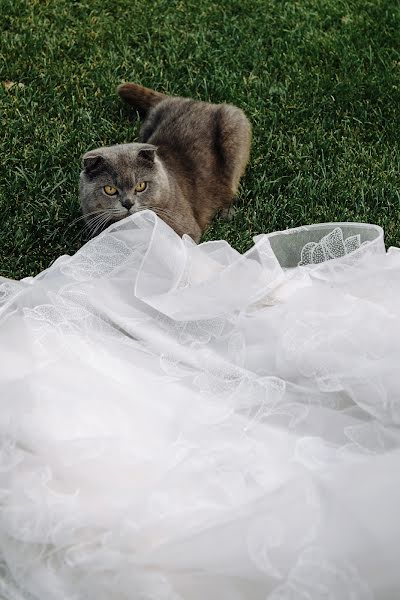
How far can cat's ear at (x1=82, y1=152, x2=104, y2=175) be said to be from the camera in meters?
3.01

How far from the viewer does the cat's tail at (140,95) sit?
143 inches

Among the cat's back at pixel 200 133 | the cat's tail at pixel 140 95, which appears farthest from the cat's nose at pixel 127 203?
the cat's tail at pixel 140 95

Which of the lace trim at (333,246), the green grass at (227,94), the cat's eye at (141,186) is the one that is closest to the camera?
the lace trim at (333,246)

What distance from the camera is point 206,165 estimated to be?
11.4ft

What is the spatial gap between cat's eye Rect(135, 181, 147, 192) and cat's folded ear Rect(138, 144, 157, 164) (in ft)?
0.30

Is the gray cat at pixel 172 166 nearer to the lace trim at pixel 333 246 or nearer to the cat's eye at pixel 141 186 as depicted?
the cat's eye at pixel 141 186

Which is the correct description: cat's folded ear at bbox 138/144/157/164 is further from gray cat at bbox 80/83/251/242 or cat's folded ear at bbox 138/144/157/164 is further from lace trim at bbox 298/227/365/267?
lace trim at bbox 298/227/365/267

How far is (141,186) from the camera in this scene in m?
3.14

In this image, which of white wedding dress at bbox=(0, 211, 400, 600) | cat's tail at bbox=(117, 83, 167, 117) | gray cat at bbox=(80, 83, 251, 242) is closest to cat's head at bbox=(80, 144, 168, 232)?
gray cat at bbox=(80, 83, 251, 242)

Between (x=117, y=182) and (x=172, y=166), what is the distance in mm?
379

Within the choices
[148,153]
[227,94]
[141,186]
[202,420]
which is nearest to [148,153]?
[148,153]

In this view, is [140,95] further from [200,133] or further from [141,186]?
[141,186]

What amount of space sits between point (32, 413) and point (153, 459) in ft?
0.92

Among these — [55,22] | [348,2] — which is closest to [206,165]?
[55,22]
